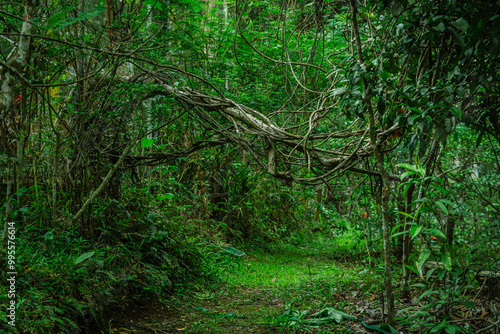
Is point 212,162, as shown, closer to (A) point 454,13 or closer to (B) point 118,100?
(B) point 118,100

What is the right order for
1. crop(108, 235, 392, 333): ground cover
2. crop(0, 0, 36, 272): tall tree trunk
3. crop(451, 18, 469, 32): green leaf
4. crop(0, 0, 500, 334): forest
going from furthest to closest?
1. crop(108, 235, 392, 333): ground cover
2. crop(0, 0, 36, 272): tall tree trunk
3. crop(0, 0, 500, 334): forest
4. crop(451, 18, 469, 32): green leaf

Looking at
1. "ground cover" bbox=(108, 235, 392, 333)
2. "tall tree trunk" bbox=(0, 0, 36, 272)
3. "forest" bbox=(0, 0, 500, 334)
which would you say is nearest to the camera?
"forest" bbox=(0, 0, 500, 334)

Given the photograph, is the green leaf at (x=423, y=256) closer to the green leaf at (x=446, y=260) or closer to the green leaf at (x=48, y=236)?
the green leaf at (x=446, y=260)

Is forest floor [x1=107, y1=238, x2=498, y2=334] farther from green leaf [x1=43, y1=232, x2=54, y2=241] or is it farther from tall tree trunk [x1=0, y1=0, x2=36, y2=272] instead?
tall tree trunk [x1=0, y1=0, x2=36, y2=272]

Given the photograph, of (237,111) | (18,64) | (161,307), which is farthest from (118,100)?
(161,307)

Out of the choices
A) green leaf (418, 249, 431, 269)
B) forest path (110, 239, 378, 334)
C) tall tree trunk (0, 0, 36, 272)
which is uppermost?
tall tree trunk (0, 0, 36, 272)

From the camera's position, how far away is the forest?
2.58 m

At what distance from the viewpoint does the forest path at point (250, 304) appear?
3383mm

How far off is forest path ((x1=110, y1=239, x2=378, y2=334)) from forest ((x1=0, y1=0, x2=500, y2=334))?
0.08ft

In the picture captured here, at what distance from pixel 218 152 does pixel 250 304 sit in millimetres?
2410

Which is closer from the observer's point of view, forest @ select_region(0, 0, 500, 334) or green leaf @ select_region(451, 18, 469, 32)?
green leaf @ select_region(451, 18, 469, 32)

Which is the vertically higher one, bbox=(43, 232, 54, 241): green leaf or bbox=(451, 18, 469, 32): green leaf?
bbox=(451, 18, 469, 32): green leaf

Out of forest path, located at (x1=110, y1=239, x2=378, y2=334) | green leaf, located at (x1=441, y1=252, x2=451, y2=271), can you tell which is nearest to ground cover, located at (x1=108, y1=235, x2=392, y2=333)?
forest path, located at (x1=110, y1=239, x2=378, y2=334)

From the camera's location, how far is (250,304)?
4227 mm
